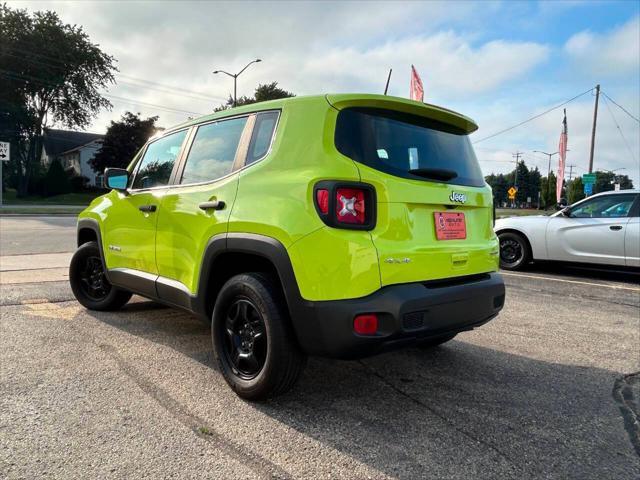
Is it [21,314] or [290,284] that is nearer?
[290,284]

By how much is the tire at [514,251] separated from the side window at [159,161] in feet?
21.4

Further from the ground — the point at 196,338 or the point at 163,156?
the point at 163,156

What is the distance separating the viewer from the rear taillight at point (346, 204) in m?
2.53

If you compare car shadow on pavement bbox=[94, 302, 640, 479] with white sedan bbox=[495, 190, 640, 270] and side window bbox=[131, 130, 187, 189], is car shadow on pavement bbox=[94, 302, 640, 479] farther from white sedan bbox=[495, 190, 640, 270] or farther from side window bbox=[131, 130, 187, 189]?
white sedan bbox=[495, 190, 640, 270]

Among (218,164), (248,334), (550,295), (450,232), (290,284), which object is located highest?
(218,164)

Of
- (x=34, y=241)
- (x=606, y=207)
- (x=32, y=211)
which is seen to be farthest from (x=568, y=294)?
(x=32, y=211)

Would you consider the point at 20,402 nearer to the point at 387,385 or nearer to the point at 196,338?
the point at 196,338

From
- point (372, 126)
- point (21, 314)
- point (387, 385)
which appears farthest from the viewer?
point (21, 314)

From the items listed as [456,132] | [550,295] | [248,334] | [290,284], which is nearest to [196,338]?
[248,334]

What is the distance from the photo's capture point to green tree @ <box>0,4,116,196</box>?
38938mm

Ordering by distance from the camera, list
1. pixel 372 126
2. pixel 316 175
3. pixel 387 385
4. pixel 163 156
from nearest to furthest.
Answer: pixel 316 175 → pixel 372 126 → pixel 387 385 → pixel 163 156

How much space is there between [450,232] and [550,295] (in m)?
4.46

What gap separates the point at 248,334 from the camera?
3.01 metres

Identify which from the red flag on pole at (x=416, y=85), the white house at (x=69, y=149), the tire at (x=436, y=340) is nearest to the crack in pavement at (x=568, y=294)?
the tire at (x=436, y=340)
